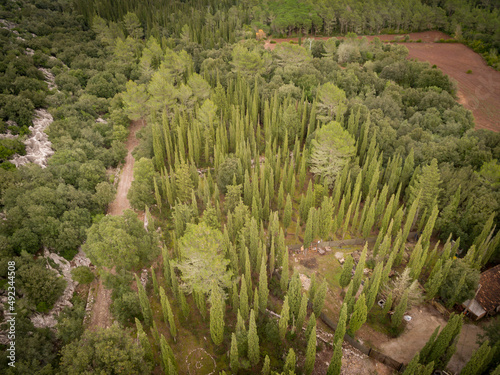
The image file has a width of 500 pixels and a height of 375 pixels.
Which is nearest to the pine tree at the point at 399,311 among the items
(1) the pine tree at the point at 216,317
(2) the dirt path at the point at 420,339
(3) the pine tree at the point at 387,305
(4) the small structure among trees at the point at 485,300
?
(3) the pine tree at the point at 387,305

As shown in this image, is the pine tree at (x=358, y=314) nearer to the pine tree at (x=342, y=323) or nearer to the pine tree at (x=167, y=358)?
the pine tree at (x=342, y=323)

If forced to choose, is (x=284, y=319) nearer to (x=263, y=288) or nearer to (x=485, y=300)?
(x=263, y=288)

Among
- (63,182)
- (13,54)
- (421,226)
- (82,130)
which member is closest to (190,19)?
(13,54)

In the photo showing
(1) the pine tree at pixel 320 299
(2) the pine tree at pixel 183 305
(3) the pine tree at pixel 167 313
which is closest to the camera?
(3) the pine tree at pixel 167 313

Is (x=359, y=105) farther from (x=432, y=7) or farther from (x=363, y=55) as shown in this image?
(x=432, y=7)

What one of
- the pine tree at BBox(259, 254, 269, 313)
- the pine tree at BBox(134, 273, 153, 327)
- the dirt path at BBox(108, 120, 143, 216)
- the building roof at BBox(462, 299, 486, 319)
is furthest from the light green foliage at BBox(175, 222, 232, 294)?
the building roof at BBox(462, 299, 486, 319)

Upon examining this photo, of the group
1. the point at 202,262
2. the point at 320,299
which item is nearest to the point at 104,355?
the point at 202,262

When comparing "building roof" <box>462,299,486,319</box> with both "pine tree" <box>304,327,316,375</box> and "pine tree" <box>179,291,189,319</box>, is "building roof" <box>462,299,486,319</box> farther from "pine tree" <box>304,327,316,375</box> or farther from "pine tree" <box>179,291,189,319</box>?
"pine tree" <box>179,291,189,319</box>
